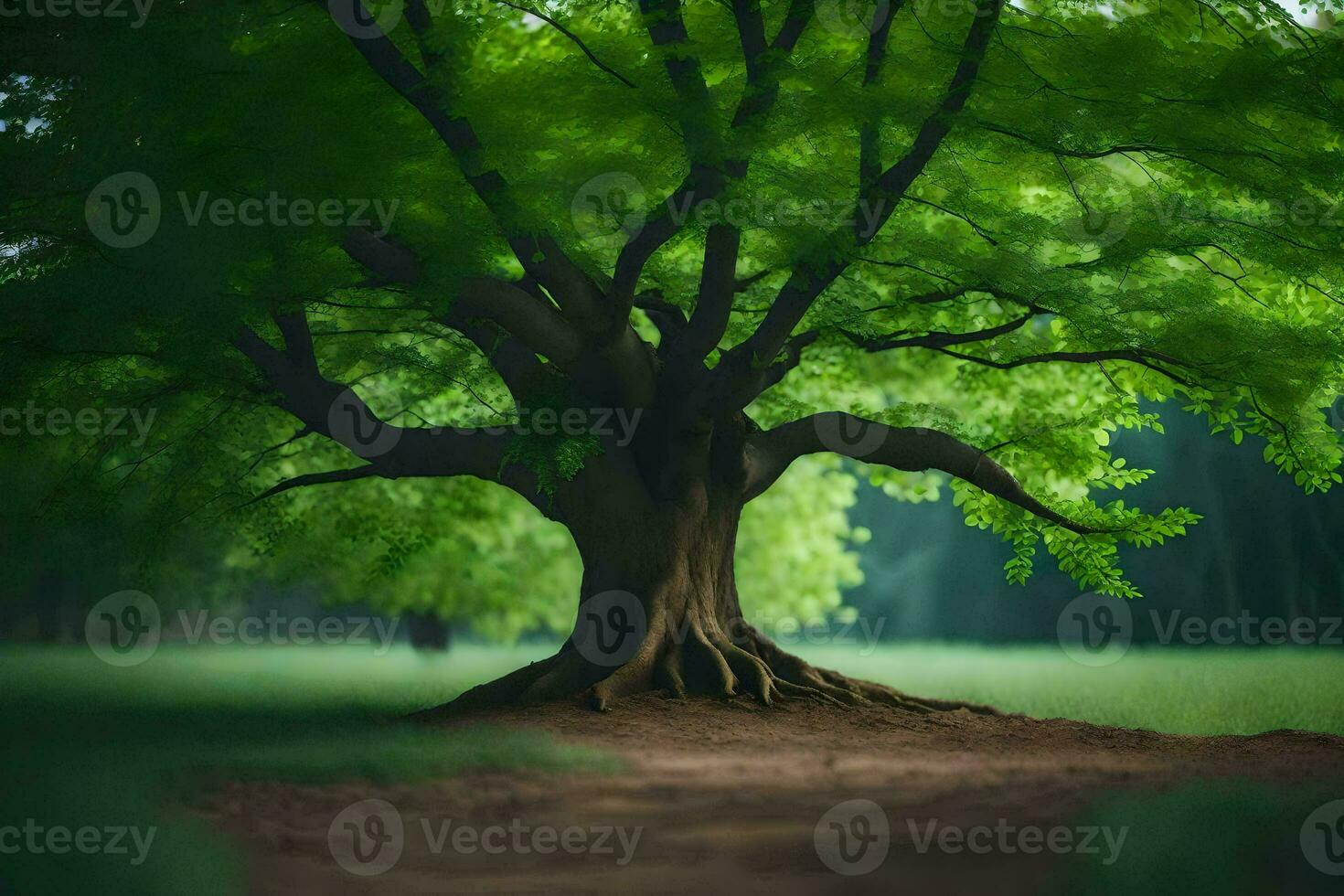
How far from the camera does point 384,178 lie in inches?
343

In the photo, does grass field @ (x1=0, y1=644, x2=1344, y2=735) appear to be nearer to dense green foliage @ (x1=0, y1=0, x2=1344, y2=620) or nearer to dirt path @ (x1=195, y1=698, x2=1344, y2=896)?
dense green foliage @ (x1=0, y1=0, x2=1344, y2=620)

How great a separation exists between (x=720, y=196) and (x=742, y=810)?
4.23m

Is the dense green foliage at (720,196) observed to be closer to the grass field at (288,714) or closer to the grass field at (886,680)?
the grass field at (886,680)

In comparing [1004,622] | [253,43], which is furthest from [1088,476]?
[1004,622]

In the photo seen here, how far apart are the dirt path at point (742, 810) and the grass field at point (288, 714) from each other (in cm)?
36

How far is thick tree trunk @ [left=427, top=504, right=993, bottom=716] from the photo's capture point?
10.7 meters

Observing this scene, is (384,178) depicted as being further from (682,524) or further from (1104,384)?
(1104,384)

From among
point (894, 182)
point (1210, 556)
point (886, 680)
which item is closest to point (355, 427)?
point (894, 182)

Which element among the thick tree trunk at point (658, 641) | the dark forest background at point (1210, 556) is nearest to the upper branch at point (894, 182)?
the thick tree trunk at point (658, 641)

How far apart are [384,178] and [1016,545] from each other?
780 cm

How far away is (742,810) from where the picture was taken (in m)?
6.77

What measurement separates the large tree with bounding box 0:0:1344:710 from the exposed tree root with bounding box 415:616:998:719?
1.7 inches

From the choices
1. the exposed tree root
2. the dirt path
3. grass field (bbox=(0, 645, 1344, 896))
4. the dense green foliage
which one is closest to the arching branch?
the dense green foliage

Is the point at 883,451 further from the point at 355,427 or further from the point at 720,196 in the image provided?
the point at 355,427
